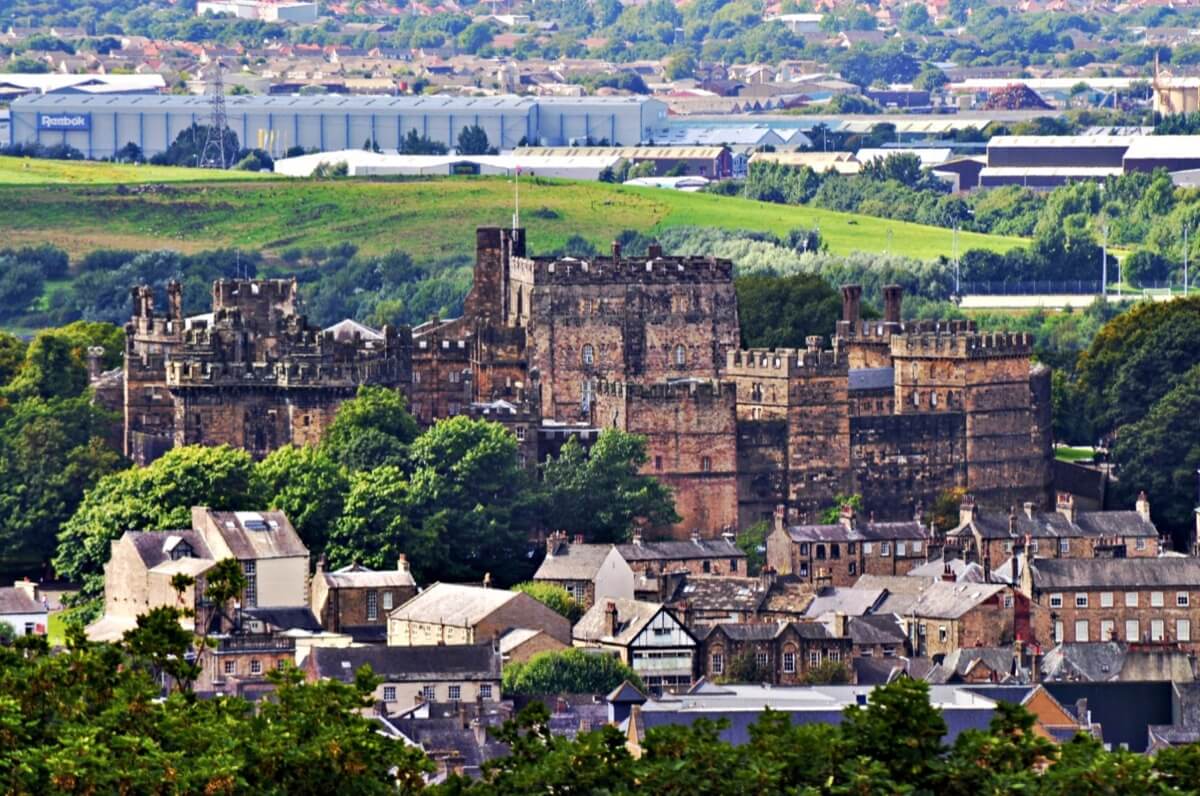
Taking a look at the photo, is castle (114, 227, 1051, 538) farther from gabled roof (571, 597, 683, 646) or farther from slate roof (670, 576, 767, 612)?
gabled roof (571, 597, 683, 646)

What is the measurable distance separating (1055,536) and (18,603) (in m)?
28.0

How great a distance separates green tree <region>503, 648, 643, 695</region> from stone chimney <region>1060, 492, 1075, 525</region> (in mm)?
23419

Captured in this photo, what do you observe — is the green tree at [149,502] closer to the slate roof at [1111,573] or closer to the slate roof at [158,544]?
the slate roof at [158,544]

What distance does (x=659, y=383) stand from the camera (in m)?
136

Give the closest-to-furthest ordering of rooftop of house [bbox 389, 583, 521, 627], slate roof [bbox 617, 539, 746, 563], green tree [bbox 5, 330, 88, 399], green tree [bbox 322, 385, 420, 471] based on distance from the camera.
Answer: rooftop of house [bbox 389, 583, 521, 627]
slate roof [bbox 617, 539, 746, 563]
green tree [bbox 322, 385, 420, 471]
green tree [bbox 5, 330, 88, 399]

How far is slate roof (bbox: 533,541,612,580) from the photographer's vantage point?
121 m

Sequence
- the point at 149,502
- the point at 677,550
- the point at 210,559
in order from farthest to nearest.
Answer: the point at 677,550 < the point at 149,502 < the point at 210,559

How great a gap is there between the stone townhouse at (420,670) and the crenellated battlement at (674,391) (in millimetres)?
28093

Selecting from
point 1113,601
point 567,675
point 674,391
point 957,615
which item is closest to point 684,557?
point 957,615

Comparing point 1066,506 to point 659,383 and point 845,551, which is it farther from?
point 659,383

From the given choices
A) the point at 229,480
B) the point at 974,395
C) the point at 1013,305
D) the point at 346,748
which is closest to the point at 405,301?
the point at 1013,305

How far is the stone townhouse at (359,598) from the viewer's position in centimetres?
11569

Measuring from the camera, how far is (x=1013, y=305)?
19862 centimetres

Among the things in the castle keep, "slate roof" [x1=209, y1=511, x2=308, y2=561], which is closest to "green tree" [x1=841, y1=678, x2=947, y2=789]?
"slate roof" [x1=209, y1=511, x2=308, y2=561]
